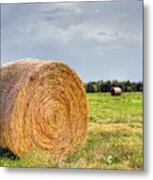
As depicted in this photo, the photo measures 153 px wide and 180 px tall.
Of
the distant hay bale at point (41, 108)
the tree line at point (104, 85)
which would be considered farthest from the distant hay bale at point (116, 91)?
the distant hay bale at point (41, 108)

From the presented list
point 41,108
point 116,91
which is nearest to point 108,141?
point 116,91

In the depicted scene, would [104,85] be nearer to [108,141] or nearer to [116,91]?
[116,91]

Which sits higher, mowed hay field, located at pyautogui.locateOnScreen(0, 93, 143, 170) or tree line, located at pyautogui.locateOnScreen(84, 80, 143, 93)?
tree line, located at pyautogui.locateOnScreen(84, 80, 143, 93)

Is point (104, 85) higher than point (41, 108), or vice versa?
point (104, 85)

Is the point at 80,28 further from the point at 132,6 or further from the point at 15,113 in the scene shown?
the point at 15,113

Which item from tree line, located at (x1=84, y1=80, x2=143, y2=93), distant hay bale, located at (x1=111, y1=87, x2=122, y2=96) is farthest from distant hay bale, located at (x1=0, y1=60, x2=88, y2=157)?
distant hay bale, located at (x1=111, y1=87, x2=122, y2=96)

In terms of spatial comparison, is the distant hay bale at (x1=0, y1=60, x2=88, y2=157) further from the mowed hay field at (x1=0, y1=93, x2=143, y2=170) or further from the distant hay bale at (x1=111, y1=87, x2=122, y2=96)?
the distant hay bale at (x1=111, y1=87, x2=122, y2=96)

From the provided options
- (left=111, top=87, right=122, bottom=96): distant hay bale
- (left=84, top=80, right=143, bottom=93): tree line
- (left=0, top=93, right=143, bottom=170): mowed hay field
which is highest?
(left=84, top=80, right=143, bottom=93): tree line
